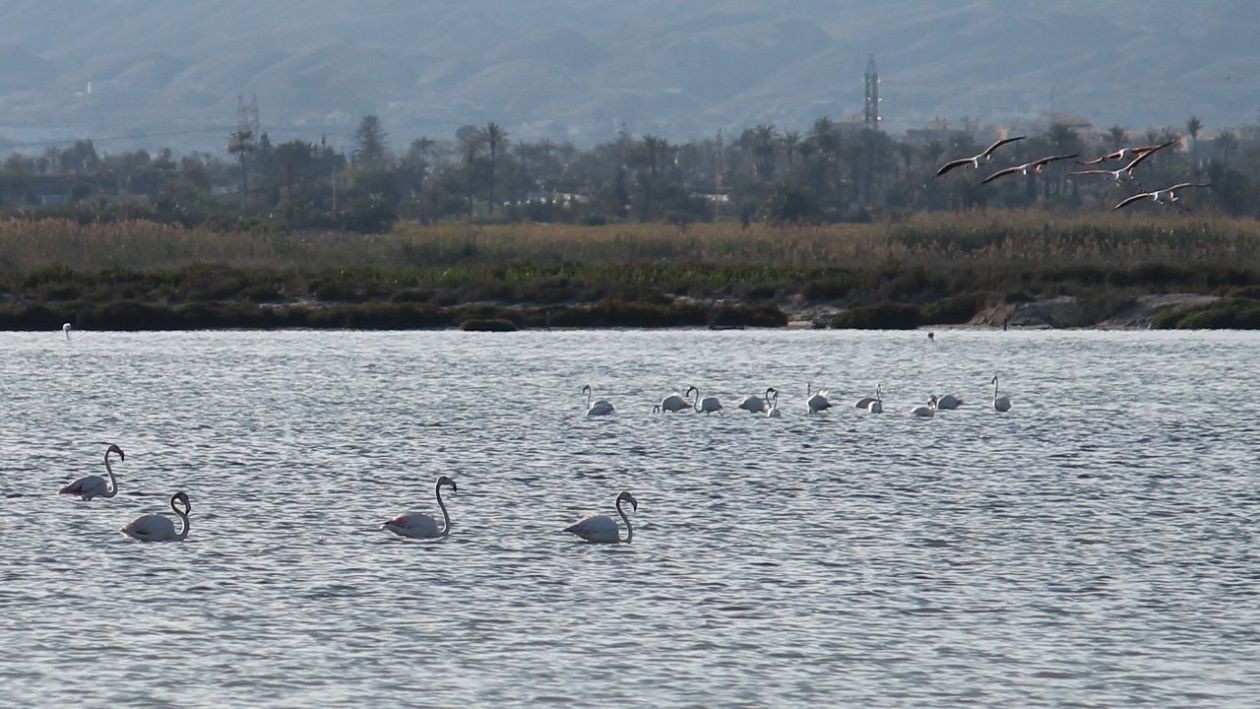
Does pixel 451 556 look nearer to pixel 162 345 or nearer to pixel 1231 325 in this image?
pixel 162 345

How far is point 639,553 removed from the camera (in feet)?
62.6

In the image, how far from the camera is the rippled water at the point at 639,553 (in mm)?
14312

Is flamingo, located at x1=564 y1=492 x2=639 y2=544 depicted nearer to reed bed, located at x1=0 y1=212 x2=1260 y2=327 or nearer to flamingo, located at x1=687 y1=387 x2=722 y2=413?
flamingo, located at x1=687 y1=387 x2=722 y2=413

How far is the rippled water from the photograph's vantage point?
1431 cm

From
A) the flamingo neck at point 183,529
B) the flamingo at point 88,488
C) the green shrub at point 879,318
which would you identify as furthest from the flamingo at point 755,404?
the green shrub at point 879,318

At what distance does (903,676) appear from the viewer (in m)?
14.2

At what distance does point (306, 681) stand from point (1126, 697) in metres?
5.49

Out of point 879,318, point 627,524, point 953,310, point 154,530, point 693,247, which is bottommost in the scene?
point 627,524

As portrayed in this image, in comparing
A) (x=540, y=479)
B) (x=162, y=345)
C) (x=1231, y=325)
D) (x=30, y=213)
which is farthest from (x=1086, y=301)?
(x=30, y=213)

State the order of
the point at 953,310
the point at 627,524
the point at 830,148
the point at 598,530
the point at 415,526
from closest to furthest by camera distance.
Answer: the point at 598,530 < the point at 415,526 < the point at 627,524 < the point at 953,310 < the point at 830,148

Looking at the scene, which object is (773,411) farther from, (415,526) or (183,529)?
(183,529)

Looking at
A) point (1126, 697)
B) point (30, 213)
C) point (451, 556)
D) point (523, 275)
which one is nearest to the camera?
point (1126, 697)

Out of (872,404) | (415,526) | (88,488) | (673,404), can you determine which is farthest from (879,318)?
(415,526)

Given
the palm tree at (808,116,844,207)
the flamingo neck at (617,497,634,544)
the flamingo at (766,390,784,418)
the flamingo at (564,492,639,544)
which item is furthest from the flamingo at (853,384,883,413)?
the palm tree at (808,116,844,207)
